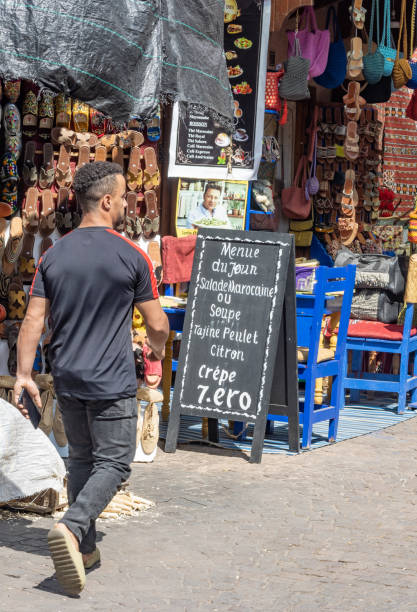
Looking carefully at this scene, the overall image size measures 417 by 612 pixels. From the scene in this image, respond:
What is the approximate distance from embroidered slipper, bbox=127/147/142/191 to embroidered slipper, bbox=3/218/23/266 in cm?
106

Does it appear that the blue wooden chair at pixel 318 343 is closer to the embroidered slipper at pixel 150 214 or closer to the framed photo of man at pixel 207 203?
the embroidered slipper at pixel 150 214

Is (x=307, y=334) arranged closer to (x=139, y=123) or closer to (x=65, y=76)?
(x=139, y=123)

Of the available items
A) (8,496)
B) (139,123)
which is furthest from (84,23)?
(8,496)

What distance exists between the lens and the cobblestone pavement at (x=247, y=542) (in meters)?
4.44

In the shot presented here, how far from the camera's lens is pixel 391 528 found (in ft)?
18.5

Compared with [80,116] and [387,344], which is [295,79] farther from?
[80,116]

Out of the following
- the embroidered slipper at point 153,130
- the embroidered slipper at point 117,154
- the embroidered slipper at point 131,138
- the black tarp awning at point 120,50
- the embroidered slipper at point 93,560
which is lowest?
the embroidered slipper at point 93,560

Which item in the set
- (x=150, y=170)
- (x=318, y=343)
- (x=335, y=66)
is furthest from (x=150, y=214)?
(x=335, y=66)

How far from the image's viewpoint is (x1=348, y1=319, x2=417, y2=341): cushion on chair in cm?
890

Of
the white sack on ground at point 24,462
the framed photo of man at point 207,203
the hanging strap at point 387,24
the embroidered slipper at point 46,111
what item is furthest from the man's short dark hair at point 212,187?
the white sack on ground at point 24,462

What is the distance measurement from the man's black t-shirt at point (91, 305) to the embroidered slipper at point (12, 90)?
2.50 metres

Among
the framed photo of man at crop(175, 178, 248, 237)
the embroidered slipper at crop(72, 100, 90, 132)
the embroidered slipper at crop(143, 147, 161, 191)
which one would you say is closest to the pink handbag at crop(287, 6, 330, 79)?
the framed photo of man at crop(175, 178, 248, 237)

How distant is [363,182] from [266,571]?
8816 mm

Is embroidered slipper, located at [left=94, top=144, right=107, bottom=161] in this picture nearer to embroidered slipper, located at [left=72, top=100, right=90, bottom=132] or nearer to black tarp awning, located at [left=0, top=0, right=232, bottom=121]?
embroidered slipper, located at [left=72, top=100, right=90, bottom=132]
